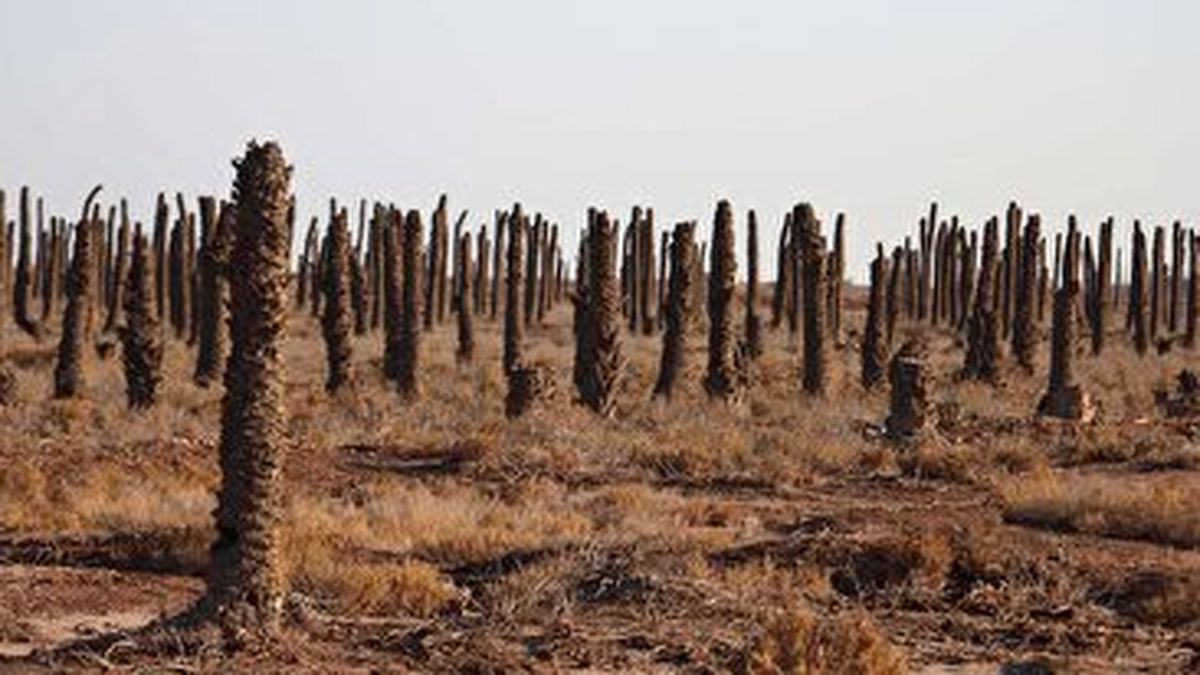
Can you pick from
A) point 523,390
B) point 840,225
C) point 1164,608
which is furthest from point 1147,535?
point 840,225

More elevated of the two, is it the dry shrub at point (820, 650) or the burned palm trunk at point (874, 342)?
the burned palm trunk at point (874, 342)

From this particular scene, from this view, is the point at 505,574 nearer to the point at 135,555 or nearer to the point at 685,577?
the point at 685,577

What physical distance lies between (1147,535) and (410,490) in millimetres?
8246

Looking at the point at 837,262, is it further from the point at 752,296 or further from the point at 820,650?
the point at 820,650

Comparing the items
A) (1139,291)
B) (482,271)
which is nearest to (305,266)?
(482,271)

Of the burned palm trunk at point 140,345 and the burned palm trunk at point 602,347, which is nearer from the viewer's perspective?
the burned palm trunk at point 140,345

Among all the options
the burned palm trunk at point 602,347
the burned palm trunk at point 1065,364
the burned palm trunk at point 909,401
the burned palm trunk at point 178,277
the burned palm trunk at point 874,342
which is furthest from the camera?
the burned palm trunk at point 178,277

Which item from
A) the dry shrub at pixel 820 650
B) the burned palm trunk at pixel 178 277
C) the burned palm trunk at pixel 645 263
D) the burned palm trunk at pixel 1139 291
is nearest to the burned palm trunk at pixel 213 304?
the burned palm trunk at pixel 178 277

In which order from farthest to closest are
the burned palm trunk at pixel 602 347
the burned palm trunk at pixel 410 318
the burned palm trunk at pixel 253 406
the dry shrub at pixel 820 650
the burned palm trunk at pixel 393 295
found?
the burned palm trunk at pixel 393 295
the burned palm trunk at pixel 410 318
the burned palm trunk at pixel 602 347
the burned palm trunk at pixel 253 406
the dry shrub at pixel 820 650

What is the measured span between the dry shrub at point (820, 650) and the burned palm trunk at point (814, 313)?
77.5 ft

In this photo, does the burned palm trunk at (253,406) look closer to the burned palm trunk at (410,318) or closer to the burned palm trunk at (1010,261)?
the burned palm trunk at (410,318)

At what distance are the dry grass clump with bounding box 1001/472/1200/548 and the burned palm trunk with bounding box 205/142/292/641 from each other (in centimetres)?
972

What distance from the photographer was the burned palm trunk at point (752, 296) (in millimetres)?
44656

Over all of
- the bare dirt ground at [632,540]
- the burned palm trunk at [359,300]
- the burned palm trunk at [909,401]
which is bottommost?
the bare dirt ground at [632,540]
